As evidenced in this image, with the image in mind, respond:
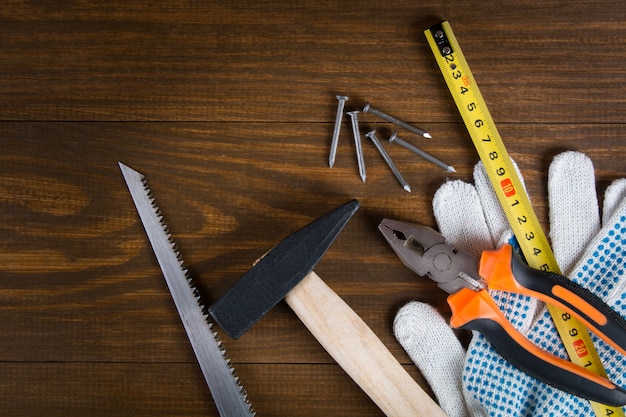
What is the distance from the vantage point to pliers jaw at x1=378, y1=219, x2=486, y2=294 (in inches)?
41.8

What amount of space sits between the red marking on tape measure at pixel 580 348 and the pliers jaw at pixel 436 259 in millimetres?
197

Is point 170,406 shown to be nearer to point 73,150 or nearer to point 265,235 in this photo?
point 265,235

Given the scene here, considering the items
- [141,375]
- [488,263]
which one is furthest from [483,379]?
[141,375]

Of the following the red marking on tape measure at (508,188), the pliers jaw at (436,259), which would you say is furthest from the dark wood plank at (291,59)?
the pliers jaw at (436,259)

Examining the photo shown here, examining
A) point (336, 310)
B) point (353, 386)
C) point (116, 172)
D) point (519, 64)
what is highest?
point (519, 64)

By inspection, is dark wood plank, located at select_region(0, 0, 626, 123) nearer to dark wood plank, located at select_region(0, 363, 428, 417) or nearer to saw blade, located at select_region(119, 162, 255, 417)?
saw blade, located at select_region(119, 162, 255, 417)

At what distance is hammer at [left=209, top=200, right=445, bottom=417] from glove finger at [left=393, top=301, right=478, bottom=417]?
0.04 m

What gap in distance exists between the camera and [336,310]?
1.11 meters

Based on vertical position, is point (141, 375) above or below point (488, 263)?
below

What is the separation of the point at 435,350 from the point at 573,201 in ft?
1.09

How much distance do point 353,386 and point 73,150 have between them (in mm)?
622

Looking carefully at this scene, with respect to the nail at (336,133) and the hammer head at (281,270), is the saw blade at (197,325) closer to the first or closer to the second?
the hammer head at (281,270)

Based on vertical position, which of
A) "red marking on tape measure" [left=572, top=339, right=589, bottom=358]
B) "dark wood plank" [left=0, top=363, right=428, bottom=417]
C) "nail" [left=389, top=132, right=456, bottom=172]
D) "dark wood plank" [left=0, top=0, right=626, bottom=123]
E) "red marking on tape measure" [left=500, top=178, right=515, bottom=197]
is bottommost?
"dark wood plank" [left=0, top=363, right=428, bottom=417]

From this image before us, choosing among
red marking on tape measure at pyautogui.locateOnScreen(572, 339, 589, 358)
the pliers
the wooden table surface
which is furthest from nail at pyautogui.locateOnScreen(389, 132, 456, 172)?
red marking on tape measure at pyautogui.locateOnScreen(572, 339, 589, 358)
